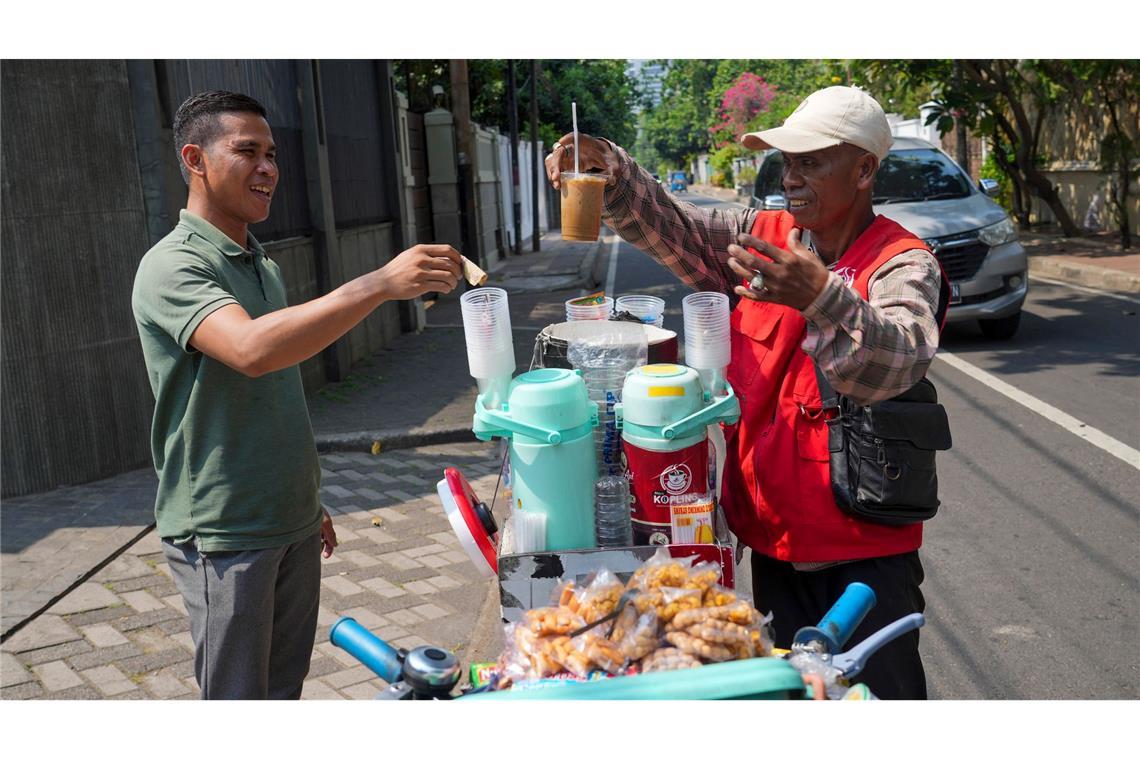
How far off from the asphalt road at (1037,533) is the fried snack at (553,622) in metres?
2.67

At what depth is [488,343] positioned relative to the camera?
2281 mm

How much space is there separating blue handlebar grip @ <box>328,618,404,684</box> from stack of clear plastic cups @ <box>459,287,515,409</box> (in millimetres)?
631

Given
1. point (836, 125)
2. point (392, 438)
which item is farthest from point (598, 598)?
point (392, 438)

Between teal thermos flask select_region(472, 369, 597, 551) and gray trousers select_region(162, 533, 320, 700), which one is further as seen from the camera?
gray trousers select_region(162, 533, 320, 700)

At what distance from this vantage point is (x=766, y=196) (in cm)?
1127

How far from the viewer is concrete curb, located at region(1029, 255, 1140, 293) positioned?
13266 millimetres

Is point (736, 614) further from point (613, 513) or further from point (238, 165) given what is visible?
point (238, 165)

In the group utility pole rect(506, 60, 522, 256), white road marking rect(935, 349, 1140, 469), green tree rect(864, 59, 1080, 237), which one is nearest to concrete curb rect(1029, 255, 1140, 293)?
green tree rect(864, 59, 1080, 237)

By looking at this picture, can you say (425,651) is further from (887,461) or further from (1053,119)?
(1053,119)

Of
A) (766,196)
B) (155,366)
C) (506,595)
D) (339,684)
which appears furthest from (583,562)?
(766,196)

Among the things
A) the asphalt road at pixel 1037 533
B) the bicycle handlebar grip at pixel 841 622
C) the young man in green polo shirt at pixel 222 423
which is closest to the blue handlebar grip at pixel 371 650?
the bicycle handlebar grip at pixel 841 622

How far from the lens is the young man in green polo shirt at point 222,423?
253 centimetres

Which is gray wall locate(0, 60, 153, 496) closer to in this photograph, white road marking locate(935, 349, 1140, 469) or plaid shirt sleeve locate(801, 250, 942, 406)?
plaid shirt sleeve locate(801, 250, 942, 406)

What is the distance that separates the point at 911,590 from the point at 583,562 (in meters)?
1.06
